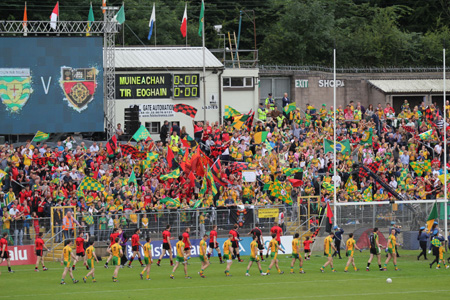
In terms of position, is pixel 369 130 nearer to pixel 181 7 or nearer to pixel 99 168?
pixel 99 168

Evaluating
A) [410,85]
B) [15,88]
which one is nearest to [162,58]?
[15,88]

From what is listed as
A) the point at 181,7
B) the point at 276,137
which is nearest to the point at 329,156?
the point at 276,137

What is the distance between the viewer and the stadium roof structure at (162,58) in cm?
4953

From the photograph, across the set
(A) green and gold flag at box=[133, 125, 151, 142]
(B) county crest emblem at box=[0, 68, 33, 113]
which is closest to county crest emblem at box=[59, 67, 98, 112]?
(B) county crest emblem at box=[0, 68, 33, 113]

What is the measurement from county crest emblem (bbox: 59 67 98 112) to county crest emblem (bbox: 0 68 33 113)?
1.71 meters

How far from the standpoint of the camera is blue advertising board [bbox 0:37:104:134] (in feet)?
144

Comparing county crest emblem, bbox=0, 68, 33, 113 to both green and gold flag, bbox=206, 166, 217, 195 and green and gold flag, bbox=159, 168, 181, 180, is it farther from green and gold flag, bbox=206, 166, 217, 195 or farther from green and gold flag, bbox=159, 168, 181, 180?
green and gold flag, bbox=206, 166, 217, 195

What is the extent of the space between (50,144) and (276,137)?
1091cm

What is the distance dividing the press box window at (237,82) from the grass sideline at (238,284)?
17.6 meters

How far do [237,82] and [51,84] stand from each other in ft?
38.8

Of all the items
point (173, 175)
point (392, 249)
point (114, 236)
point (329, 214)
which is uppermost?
point (173, 175)

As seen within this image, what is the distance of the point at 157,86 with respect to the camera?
49406 millimetres

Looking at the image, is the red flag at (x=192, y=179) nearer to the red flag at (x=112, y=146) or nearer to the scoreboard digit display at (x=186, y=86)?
the red flag at (x=112, y=146)

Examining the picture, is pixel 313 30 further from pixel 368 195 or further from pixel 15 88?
pixel 15 88
